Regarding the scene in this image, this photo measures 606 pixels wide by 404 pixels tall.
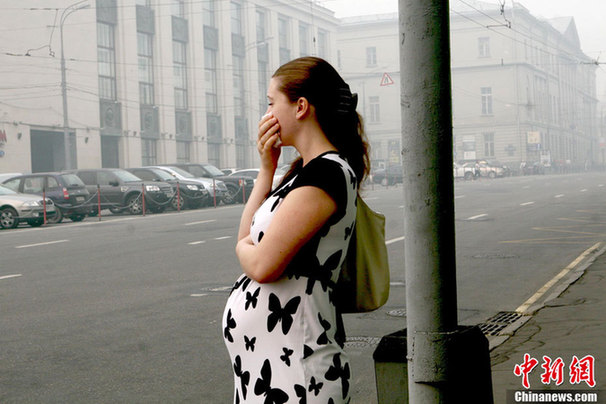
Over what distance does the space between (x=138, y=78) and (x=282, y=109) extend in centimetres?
5031

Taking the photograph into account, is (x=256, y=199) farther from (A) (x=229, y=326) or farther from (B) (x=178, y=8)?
(B) (x=178, y=8)

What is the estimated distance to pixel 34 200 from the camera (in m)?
24.0

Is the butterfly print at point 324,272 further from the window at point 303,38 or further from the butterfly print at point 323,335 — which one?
the window at point 303,38

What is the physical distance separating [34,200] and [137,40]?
29359mm

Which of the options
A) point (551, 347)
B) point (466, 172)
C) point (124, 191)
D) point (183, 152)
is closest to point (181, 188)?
point (124, 191)

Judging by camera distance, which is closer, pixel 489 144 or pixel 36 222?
pixel 36 222

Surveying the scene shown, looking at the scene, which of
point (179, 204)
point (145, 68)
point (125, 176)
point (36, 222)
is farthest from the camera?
point (145, 68)

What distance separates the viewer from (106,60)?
4919 cm

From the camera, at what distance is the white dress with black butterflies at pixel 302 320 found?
2.38 meters

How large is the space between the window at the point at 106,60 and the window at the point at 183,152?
704 centimetres

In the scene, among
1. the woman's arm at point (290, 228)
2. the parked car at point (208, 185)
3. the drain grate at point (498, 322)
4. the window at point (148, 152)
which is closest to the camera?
the woman's arm at point (290, 228)

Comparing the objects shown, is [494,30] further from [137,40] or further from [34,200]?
[34,200]

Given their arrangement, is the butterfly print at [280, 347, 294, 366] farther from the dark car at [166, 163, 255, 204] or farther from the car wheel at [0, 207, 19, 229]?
the dark car at [166, 163, 255, 204]

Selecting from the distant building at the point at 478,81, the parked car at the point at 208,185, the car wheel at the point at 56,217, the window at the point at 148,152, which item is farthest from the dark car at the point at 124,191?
the distant building at the point at 478,81
